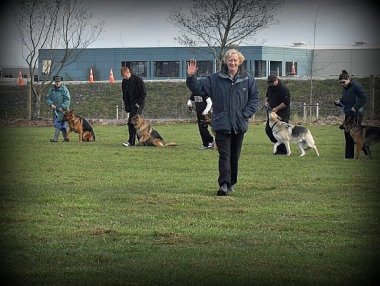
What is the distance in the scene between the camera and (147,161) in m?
15.6

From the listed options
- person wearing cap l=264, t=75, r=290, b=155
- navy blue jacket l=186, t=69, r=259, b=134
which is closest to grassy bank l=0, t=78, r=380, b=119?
person wearing cap l=264, t=75, r=290, b=155

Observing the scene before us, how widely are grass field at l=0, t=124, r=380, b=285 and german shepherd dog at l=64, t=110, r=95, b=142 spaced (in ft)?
20.2

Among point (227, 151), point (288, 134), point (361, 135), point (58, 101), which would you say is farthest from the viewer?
point (58, 101)

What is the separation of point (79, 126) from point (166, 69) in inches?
724

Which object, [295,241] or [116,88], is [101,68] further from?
[116,88]

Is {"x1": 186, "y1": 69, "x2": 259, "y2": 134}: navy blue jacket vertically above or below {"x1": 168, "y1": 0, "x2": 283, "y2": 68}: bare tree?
below

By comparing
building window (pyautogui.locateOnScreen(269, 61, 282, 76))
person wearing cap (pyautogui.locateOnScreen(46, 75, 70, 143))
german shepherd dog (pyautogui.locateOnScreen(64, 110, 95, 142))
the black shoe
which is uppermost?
building window (pyautogui.locateOnScreen(269, 61, 282, 76))

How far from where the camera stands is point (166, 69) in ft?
11.0

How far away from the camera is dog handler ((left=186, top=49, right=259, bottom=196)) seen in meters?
9.24

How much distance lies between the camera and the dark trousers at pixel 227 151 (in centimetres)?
989

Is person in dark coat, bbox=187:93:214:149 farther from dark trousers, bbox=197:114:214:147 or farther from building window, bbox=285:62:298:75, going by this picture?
building window, bbox=285:62:298:75

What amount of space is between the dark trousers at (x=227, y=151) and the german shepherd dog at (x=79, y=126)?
38.1ft

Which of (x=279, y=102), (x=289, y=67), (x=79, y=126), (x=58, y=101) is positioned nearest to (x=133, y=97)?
(x=58, y=101)

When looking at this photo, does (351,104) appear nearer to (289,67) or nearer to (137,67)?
(289,67)
